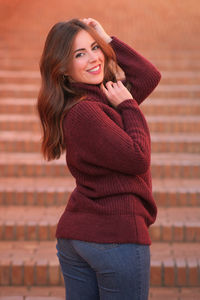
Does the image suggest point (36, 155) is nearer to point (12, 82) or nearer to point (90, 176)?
point (12, 82)

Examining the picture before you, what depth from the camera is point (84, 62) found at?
5.23 ft

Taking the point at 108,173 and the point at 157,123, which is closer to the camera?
the point at 108,173

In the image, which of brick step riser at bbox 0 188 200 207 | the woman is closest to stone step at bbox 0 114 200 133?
brick step riser at bbox 0 188 200 207

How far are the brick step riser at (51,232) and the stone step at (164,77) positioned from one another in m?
2.77

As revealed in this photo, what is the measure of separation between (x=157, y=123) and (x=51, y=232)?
1855 millimetres

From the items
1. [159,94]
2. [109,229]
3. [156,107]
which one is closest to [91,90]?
[109,229]

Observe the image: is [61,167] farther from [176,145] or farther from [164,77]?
[164,77]

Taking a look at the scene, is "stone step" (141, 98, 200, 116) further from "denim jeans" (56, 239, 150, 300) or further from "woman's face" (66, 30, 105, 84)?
"denim jeans" (56, 239, 150, 300)

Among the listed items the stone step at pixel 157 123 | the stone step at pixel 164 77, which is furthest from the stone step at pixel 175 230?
the stone step at pixel 164 77

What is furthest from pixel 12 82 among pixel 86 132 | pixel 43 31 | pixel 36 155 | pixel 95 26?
pixel 86 132

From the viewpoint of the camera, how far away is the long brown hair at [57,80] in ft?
5.16

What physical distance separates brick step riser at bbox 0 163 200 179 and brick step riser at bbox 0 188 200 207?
387mm

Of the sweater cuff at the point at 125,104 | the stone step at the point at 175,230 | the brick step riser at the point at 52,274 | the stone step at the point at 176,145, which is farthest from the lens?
the stone step at the point at 176,145

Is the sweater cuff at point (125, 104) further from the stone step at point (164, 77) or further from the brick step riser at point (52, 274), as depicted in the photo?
the stone step at point (164, 77)
